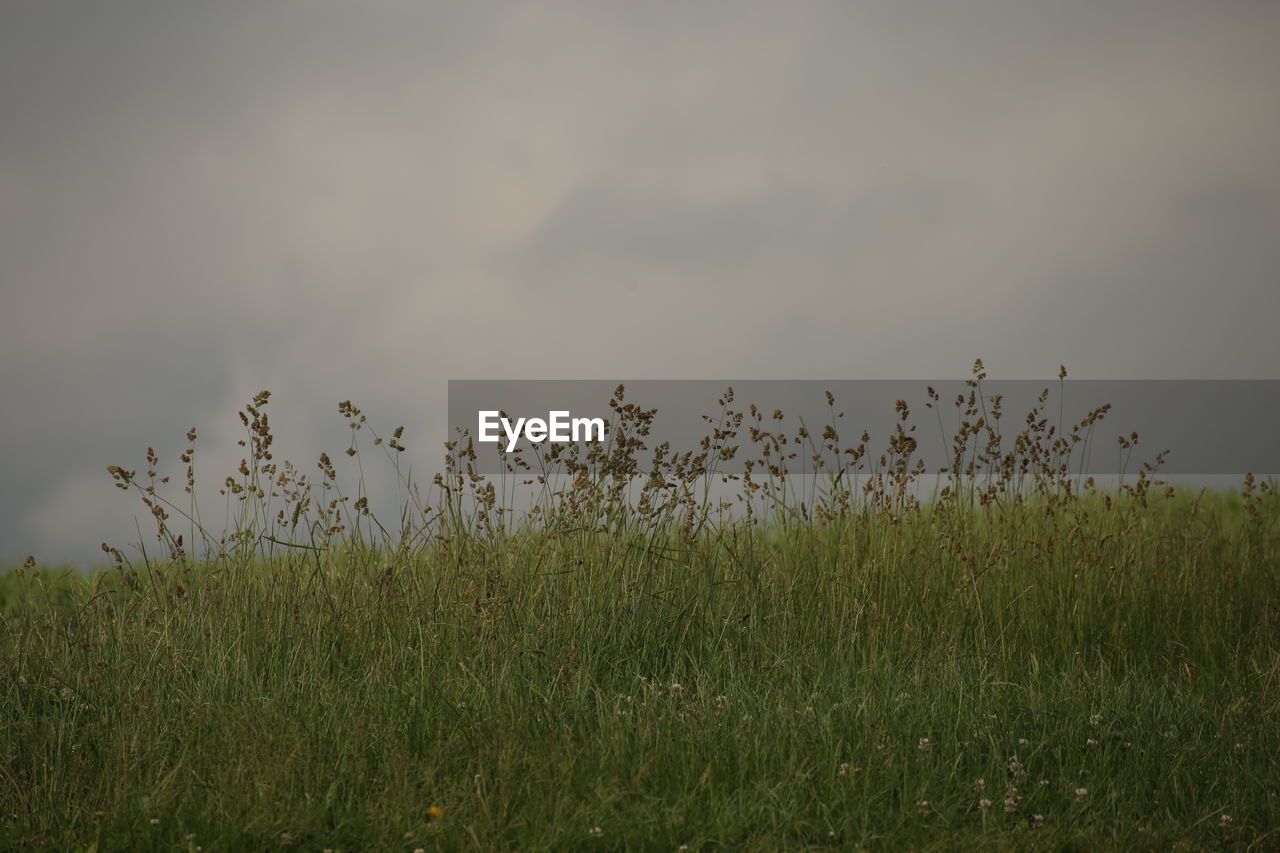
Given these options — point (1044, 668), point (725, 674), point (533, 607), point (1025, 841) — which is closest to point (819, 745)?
point (1025, 841)

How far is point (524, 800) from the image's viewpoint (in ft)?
11.3

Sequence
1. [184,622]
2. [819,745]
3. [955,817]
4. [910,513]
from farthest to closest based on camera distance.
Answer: [910,513] < [184,622] < [819,745] < [955,817]

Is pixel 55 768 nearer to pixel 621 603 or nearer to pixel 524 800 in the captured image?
pixel 524 800

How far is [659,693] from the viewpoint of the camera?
4262 mm

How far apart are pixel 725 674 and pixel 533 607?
3.36 feet

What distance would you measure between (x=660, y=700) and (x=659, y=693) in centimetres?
11

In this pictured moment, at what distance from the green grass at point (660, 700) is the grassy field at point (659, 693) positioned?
0.06ft

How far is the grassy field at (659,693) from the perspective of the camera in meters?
3.43

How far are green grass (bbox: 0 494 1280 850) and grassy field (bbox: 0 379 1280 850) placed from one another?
0.02 metres

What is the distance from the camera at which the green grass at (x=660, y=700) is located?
3.43m

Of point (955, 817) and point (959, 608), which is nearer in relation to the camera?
point (955, 817)

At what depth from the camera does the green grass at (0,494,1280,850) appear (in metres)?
3.43

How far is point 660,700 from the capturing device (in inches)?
171

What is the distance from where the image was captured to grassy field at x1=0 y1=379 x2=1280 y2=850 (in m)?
3.43
